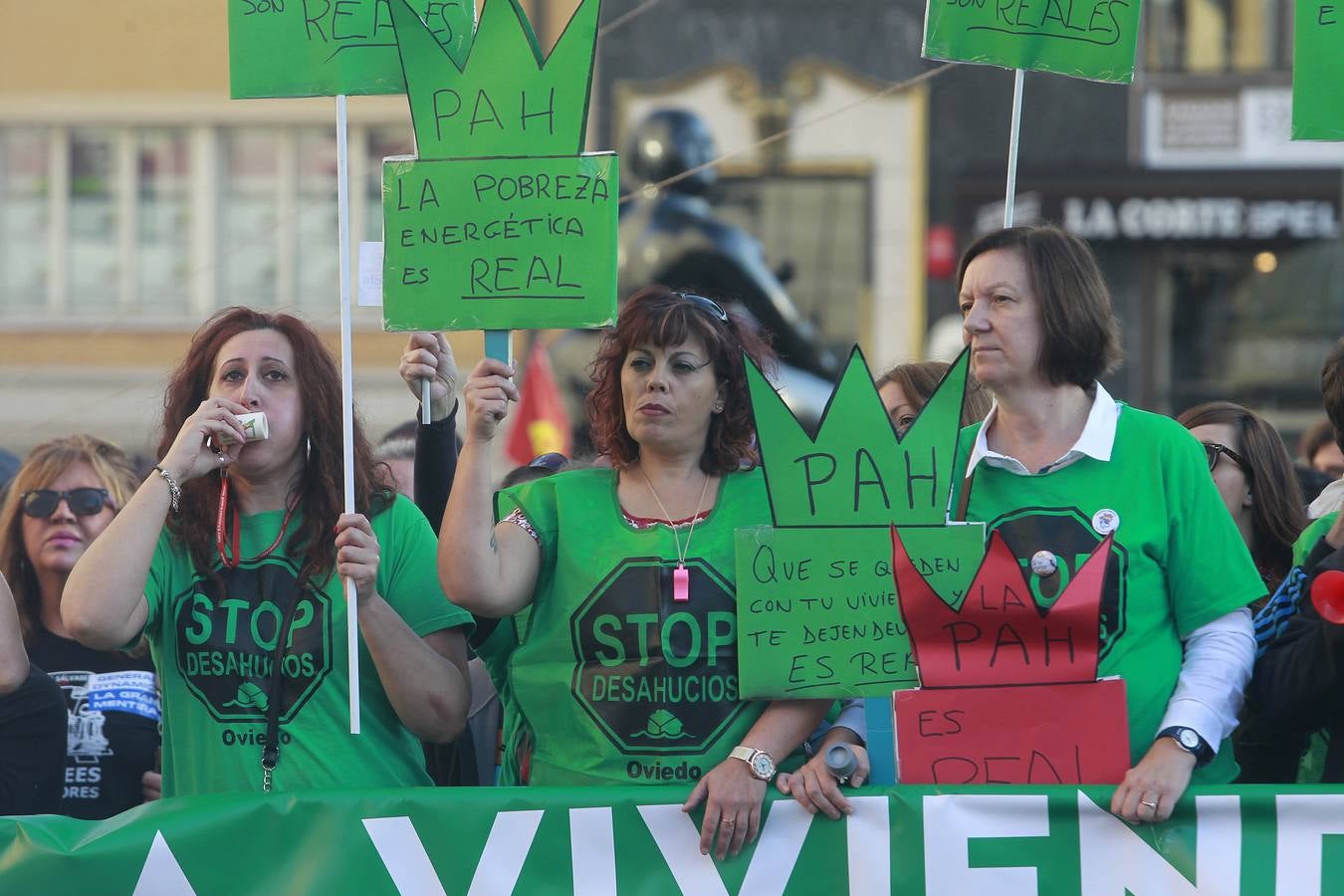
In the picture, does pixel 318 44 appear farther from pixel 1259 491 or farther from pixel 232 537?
pixel 1259 491

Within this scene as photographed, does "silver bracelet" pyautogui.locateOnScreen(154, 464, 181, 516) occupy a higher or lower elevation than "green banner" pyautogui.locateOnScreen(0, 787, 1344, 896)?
higher

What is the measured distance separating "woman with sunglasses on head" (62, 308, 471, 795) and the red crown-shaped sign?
2.54 ft

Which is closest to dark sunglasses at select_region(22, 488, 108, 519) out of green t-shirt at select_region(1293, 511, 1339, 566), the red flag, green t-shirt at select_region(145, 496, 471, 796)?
green t-shirt at select_region(145, 496, 471, 796)

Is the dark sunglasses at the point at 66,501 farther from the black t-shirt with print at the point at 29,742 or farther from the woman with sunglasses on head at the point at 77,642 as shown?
the black t-shirt with print at the point at 29,742

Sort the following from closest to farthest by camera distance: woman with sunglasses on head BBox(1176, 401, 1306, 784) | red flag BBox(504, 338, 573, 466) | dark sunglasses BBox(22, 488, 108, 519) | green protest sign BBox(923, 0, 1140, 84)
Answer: green protest sign BBox(923, 0, 1140, 84) < woman with sunglasses on head BBox(1176, 401, 1306, 784) < dark sunglasses BBox(22, 488, 108, 519) < red flag BBox(504, 338, 573, 466)

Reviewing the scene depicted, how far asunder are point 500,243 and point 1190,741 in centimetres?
138

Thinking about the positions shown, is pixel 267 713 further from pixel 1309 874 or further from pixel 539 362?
pixel 539 362

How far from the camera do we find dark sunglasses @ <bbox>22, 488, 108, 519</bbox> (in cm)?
373

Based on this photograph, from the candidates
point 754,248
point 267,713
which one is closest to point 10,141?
point 754,248

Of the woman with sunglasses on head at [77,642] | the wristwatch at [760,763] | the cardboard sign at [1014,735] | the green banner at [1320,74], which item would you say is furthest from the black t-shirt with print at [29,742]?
the green banner at [1320,74]

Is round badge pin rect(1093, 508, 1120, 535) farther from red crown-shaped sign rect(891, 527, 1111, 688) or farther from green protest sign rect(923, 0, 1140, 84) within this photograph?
green protest sign rect(923, 0, 1140, 84)

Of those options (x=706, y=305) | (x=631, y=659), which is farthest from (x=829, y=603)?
(x=706, y=305)

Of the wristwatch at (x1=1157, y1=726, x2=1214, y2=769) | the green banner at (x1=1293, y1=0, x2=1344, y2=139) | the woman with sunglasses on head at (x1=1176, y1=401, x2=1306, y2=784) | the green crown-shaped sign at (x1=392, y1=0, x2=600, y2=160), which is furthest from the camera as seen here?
the woman with sunglasses on head at (x1=1176, y1=401, x2=1306, y2=784)

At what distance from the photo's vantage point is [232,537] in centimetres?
296
